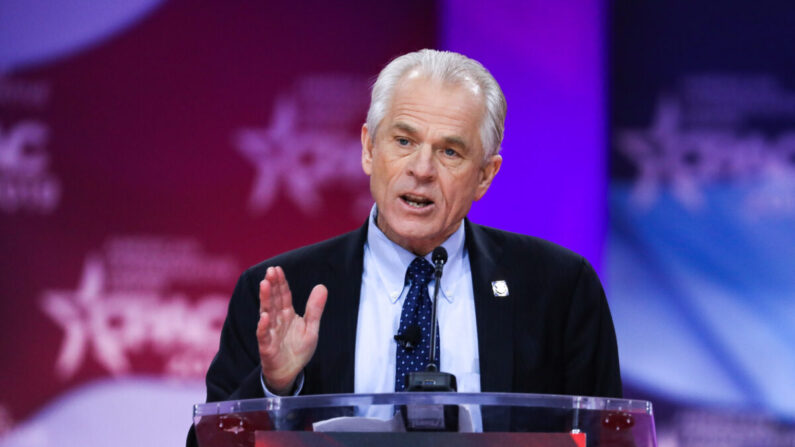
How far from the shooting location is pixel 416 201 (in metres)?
2.11

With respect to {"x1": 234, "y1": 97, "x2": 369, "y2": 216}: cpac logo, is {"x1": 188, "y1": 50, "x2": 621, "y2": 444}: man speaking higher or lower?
lower

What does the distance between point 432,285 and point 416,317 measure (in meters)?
0.10

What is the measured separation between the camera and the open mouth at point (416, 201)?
6.89ft

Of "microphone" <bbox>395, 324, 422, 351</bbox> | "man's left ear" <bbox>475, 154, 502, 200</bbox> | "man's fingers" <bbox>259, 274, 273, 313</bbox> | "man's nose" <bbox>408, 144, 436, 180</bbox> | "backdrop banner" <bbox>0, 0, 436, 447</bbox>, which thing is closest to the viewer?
"man's fingers" <bbox>259, 274, 273, 313</bbox>

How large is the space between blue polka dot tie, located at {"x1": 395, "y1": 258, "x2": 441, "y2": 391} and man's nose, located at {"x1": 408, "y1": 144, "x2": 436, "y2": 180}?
20 cm

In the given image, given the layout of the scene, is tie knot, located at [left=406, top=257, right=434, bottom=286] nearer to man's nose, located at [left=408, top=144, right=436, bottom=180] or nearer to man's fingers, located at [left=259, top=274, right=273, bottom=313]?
man's nose, located at [left=408, top=144, right=436, bottom=180]

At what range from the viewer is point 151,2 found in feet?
13.6

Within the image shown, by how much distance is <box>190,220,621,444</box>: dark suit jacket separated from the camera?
6.56 feet

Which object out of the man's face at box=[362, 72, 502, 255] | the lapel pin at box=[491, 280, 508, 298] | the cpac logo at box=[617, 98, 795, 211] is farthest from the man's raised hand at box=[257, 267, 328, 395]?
the cpac logo at box=[617, 98, 795, 211]

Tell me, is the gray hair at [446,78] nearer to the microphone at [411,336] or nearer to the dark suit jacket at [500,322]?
the dark suit jacket at [500,322]

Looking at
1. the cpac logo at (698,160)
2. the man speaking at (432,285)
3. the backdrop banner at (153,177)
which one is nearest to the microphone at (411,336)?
the man speaking at (432,285)

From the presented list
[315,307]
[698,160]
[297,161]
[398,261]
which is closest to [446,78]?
[398,261]

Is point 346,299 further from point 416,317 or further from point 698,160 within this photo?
point 698,160

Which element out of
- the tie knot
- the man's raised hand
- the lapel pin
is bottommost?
the man's raised hand
